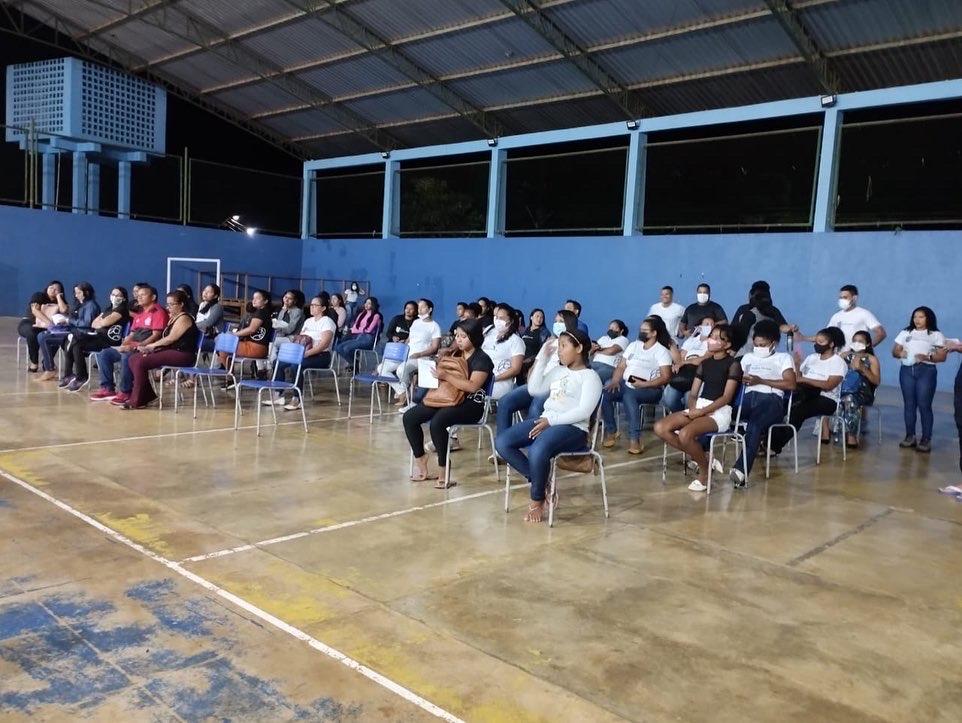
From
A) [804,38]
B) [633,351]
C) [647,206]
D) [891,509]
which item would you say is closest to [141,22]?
[647,206]

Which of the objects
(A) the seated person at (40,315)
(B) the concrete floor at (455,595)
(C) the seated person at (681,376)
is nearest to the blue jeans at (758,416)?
(B) the concrete floor at (455,595)

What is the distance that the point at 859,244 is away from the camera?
11.3 metres

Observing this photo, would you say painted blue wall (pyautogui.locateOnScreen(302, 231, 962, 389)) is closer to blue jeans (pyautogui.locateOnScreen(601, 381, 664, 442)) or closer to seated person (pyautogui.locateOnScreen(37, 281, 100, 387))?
blue jeans (pyautogui.locateOnScreen(601, 381, 664, 442))

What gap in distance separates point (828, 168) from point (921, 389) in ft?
18.7

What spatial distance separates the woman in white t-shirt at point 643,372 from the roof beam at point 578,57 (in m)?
7.29

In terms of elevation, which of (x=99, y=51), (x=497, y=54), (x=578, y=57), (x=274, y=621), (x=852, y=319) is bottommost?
(x=274, y=621)

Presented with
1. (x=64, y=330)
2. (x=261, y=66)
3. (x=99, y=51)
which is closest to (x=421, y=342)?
(x=64, y=330)

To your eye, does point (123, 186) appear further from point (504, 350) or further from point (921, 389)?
point (921, 389)

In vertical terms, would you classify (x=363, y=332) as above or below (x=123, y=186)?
below

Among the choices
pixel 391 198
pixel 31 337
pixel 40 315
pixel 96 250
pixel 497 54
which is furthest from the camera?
pixel 391 198

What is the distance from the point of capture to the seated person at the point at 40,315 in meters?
9.33

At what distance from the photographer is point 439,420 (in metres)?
5.22

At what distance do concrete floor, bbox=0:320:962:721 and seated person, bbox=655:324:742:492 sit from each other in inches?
11.4

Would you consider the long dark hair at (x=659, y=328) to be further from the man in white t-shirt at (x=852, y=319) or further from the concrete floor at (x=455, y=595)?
the man in white t-shirt at (x=852, y=319)
